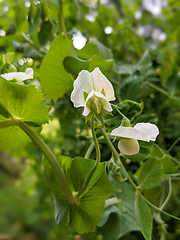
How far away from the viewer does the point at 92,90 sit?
152 millimetres

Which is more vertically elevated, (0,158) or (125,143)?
(125,143)

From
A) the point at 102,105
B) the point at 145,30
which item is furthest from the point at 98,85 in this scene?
the point at 145,30

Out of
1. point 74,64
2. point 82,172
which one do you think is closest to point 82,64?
point 74,64

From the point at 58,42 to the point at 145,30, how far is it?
0.66 metres

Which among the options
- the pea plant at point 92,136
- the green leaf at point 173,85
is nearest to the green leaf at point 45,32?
the pea plant at point 92,136

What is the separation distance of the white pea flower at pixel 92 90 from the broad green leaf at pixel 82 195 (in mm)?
65

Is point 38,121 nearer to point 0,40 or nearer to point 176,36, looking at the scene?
point 0,40

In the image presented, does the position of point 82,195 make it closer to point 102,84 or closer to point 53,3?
point 102,84

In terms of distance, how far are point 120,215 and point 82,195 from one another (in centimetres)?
7

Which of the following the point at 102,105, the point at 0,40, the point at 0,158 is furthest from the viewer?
the point at 0,158

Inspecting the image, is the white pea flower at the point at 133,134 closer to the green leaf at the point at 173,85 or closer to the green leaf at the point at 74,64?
the green leaf at the point at 74,64

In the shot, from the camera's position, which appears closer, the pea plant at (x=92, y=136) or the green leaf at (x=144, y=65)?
the pea plant at (x=92, y=136)

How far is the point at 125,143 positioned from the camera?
154mm

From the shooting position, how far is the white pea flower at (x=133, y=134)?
0.14m
